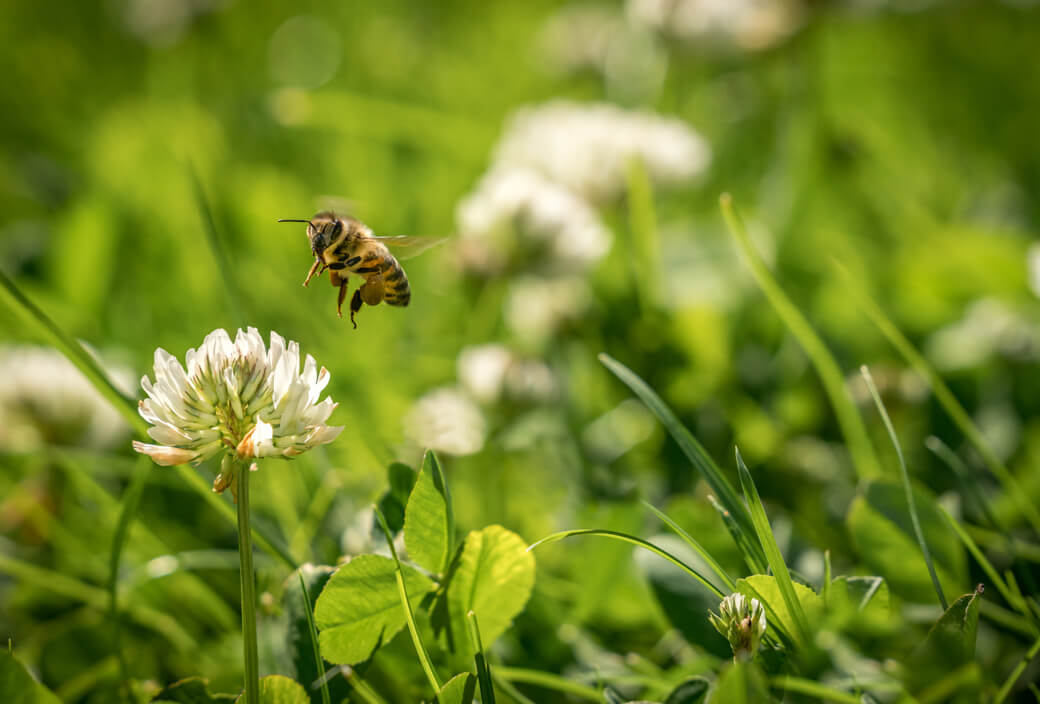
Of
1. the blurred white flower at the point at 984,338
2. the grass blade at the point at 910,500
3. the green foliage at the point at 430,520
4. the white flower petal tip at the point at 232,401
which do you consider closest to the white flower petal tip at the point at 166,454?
the white flower petal tip at the point at 232,401

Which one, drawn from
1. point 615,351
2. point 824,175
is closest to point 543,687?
point 615,351

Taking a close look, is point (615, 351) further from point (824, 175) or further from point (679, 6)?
point (679, 6)

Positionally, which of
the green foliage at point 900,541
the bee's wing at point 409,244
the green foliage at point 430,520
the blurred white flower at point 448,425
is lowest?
the blurred white flower at point 448,425

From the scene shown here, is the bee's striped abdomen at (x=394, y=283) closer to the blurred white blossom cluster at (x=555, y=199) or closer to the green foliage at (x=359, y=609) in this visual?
the green foliage at (x=359, y=609)

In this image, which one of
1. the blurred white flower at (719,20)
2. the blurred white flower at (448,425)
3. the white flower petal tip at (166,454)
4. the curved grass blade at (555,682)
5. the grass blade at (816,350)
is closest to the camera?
the white flower petal tip at (166,454)

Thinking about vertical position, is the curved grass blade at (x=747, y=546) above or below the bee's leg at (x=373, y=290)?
below

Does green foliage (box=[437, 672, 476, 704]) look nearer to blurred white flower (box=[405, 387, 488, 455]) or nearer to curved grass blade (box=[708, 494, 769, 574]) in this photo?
curved grass blade (box=[708, 494, 769, 574])

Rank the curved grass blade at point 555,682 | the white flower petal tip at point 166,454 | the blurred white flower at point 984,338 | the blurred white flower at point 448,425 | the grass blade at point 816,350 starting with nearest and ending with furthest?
the white flower petal tip at point 166,454 < the curved grass blade at point 555,682 < the grass blade at point 816,350 < the blurred white flower at point 448,425 < the blurred white flower at point 984,338
